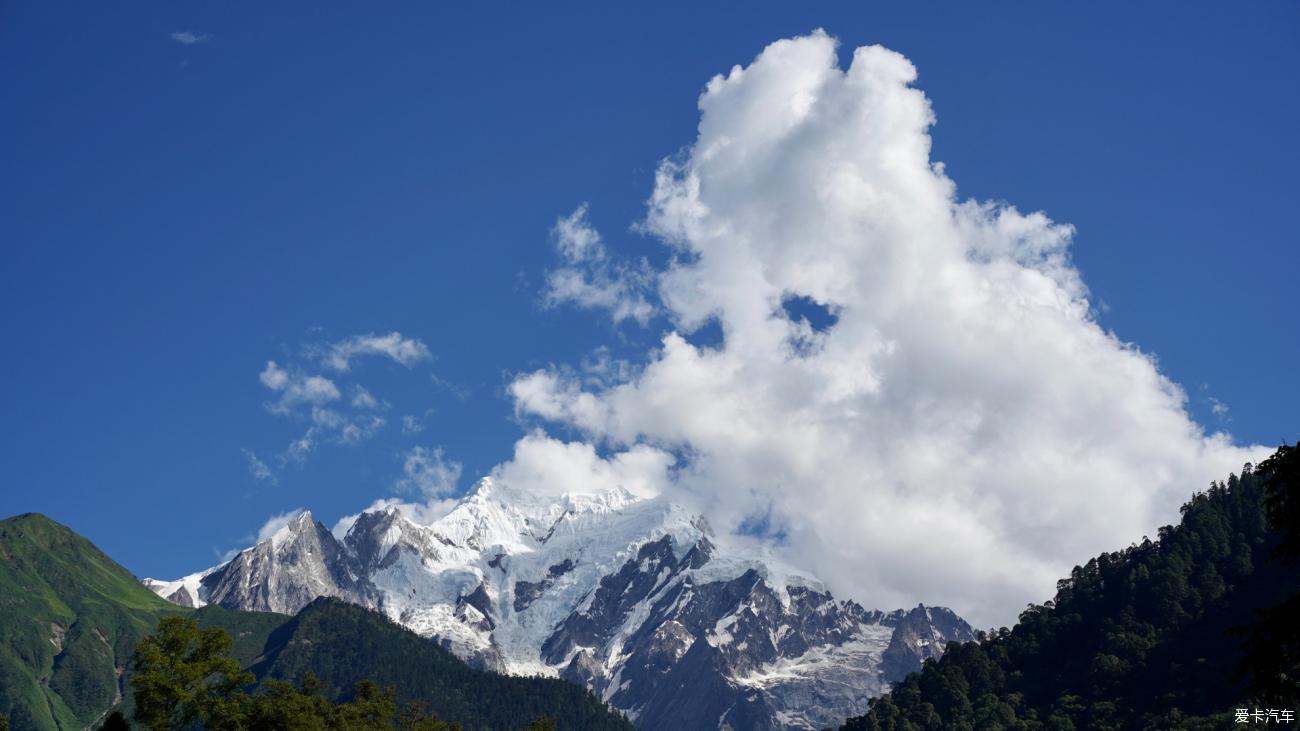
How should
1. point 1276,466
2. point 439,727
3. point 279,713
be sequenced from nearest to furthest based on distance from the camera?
point 1276,466 → point 279,713 → point 439,727

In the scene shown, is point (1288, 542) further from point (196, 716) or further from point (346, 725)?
point (346, 725)

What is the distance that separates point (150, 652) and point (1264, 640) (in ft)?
333

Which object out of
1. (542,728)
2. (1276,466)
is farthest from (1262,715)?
(1276,466)

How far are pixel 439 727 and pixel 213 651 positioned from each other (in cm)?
6010

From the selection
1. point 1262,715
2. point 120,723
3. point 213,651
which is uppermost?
point 1262,715

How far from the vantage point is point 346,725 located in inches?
5605

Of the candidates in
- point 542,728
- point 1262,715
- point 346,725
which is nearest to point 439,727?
point 542,728

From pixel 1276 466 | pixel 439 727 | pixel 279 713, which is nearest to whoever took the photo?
pixel 1276 466

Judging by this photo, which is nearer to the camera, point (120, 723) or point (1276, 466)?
point (1276, 466)

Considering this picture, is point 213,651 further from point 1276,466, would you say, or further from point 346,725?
point 1276,466

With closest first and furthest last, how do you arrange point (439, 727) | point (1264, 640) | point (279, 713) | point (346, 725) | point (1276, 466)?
point (1264, 640), point (1276, 466), point (279, 713), point (346, 725), point (439, 727)

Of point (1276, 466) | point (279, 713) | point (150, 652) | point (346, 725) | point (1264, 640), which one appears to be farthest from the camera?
point (346, 725)

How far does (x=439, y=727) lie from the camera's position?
572ft

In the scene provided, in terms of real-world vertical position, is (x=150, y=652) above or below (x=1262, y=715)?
below
